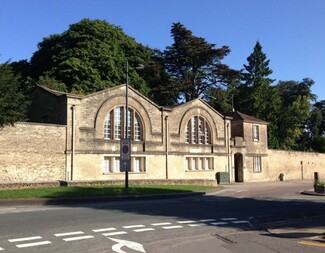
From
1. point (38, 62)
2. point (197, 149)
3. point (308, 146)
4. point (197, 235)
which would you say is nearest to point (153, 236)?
point (197, 235)

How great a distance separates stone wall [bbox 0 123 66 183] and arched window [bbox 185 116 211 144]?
14.4m

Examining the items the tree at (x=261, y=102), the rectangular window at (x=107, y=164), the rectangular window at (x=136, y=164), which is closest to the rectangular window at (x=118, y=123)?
the rectangular window at (x=107, y=164)

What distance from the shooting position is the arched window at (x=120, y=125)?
114 ft

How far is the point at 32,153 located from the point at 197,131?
59.5ft

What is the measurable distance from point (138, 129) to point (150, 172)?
4018mm

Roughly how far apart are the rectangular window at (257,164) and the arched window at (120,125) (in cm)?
1645

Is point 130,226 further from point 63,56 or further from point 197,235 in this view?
point 63,56

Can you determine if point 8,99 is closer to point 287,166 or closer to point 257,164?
point 257,164

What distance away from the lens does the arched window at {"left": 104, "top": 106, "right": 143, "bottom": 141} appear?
3478 centimetres

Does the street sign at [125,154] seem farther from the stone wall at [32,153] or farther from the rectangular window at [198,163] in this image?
the rectangular window at [198,163]

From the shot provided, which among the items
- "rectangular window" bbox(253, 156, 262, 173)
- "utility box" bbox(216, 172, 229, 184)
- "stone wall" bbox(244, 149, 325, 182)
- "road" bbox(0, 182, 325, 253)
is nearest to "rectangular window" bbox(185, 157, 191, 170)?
"utility box" bbox(216, 172, 229, 184)

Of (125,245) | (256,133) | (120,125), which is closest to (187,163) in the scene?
(120,125)

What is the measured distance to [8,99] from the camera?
2589 centimetres

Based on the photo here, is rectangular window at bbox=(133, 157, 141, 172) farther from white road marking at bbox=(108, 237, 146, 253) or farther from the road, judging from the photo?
white road marking at bbox=(108, 237, 146, 253)
